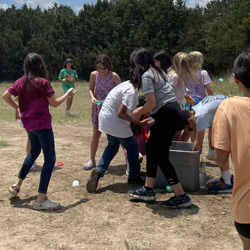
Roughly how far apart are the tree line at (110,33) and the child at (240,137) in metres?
34.2

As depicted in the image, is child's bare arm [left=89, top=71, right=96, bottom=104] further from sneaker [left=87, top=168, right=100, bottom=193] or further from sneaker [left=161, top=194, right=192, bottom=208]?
sneaker [left=161, top=194, right=192, bottom=208]

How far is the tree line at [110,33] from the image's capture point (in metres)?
40.7

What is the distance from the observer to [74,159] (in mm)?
6219

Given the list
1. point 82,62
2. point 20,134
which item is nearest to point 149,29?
point 82,62

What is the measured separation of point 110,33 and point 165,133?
4364cm

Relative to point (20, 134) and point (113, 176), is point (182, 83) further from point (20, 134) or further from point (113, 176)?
point (20, 134)

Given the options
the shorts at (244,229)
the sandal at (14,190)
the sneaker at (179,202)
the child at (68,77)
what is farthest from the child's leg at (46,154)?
the child at (68,77)

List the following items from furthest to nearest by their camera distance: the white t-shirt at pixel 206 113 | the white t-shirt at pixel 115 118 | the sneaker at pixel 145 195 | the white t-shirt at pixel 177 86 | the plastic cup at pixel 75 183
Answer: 1. the white t-shirt at pixel 177 86
2. the white t-shirt at pixel 206 113
3. the plastic cup at pixel 75 183
4. the white t-shirt at pixel 115 118
5. the sneaker at pixel 145 195

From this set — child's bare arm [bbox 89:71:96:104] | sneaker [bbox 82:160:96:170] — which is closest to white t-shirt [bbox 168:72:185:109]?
child's bare arm [bbox 89:71:96:104]

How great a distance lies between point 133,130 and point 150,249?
6.64 ft

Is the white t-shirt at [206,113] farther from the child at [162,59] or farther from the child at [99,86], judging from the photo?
the child at [99,86]

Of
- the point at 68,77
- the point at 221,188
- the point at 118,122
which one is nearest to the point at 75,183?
the point at 118,122

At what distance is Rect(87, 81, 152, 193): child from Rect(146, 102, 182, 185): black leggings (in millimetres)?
327

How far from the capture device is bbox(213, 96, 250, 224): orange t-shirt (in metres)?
1.95
